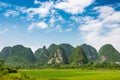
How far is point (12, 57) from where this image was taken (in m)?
104

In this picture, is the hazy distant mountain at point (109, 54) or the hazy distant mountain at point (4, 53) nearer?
the hazy distant mountain at point (109, 54)

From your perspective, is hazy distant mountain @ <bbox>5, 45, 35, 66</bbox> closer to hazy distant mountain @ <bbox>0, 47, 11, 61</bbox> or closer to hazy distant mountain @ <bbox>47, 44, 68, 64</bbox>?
hazy distant mountain @ <bbox>47, 44, 68, 64</bbox>

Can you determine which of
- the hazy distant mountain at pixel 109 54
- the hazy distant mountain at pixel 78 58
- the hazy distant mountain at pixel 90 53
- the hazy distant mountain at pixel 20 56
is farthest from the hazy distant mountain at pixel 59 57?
the hazy distant mountain at pixel 90 53

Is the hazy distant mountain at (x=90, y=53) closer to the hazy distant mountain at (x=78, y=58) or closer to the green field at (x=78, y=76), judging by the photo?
the hazy distant mountain at (x=78, y=58)

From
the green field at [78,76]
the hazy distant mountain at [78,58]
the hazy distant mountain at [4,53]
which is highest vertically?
the hazy distant mountain at [4,53]

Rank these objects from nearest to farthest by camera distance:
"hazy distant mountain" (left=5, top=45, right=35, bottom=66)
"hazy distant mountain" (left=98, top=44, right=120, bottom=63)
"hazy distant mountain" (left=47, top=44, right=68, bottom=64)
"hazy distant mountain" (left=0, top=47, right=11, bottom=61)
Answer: "hazy distant mountain" (left=47, top=44, right=68, bottom=64), "hazy distant mountain" (left=5, top=45, right=35, bottom=66), "hazy distant mountain" (left=98, top=44, right=120, bottom=63), "hazy distant mountain" (left=0, top=47, right=11, bottom=61)

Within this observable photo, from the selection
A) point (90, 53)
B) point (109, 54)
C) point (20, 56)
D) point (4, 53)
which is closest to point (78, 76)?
point (20, 56)

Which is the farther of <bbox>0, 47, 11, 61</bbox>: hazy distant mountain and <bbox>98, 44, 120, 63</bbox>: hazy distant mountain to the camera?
<bbox>0, 47, 11, 61</bbox>: hazy distant mountain

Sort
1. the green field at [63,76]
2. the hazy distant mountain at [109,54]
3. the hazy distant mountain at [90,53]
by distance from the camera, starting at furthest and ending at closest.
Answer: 1. the hazy distant mountain at [90,53]
2. the hazy distant mountain at [109,54]
3. the green field at [63,76]

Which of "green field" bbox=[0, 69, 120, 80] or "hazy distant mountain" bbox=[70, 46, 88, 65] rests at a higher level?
"hazy distant mountain" bbox=[70, 46, 88, 65]

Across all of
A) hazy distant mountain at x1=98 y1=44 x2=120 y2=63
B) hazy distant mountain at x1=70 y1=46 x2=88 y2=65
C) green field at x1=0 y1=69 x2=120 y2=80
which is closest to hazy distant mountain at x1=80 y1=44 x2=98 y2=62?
hazy distant mountain at x1=98 y1=44 x2=120 y2=63

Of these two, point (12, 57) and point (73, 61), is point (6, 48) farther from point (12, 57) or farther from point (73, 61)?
point (73, 61)

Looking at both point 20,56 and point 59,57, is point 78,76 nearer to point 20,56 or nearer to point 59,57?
point 59,57

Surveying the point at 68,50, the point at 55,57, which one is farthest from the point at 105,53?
the point at 55,57
